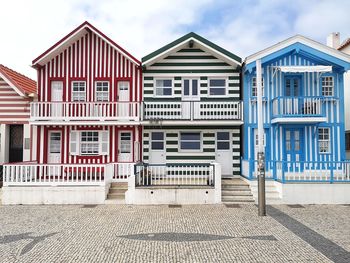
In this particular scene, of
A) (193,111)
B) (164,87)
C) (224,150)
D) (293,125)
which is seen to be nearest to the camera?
(193,111)

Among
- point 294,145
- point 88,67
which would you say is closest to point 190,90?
point 88,67

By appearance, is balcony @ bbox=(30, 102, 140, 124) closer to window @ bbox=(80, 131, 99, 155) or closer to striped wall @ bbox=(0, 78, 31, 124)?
window @ bbox=(80, 131, 99, 155)

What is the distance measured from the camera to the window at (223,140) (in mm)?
15672

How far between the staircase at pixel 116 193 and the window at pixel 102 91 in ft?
17.2

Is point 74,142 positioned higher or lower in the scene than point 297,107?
lower

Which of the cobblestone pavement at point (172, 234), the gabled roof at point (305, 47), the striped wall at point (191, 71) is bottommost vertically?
the cobblestone pavement at point (172, 234)

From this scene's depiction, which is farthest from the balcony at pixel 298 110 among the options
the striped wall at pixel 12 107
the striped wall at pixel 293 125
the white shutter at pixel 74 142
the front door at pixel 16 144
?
the front door at pixel 16 144

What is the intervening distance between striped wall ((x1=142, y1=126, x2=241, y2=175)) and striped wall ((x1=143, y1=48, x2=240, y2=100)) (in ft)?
5.95

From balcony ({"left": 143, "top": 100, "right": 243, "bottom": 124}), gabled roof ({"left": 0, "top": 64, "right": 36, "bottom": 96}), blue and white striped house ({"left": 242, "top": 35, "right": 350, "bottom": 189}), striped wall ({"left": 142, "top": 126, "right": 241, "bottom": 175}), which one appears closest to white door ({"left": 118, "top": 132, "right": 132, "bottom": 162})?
striped wall ({"left": 142, "top": 126, "right": 241, "bottom": 175})

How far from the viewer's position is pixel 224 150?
15.7 metres

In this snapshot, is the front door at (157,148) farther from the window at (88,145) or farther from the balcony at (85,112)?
the window at (88,145)

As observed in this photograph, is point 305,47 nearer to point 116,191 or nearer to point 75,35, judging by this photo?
point 116,191

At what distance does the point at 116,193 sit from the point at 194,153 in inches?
197

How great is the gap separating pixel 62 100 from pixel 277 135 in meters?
12.2
